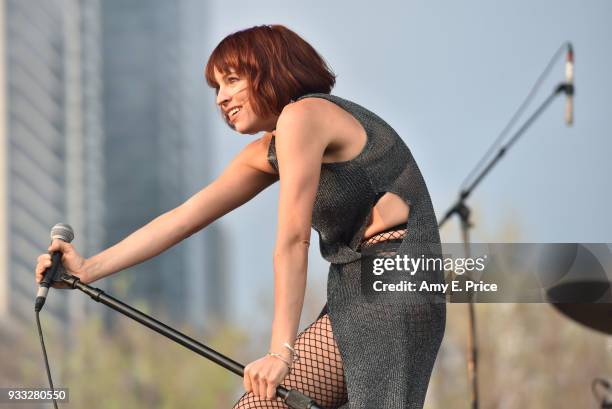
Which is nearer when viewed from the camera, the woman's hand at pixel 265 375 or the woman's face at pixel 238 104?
the woman's hand at pixel 265 375

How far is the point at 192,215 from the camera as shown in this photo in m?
1.79

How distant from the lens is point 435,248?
157 cm

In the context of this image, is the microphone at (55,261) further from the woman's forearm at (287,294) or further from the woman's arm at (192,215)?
the woman's forearm at (287,294)

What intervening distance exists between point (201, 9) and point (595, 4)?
171 ft

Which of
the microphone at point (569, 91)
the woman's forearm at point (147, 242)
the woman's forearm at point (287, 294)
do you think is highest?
the microphone at point (569, 91)

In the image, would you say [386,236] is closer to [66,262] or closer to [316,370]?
[316,370]

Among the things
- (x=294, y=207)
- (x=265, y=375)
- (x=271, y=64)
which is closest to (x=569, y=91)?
(x=271, y=64)

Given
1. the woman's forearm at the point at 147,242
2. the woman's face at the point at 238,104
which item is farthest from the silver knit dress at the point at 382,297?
the woman's forearm at the point at 147,242

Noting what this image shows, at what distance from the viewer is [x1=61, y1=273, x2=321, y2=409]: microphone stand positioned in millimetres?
1439

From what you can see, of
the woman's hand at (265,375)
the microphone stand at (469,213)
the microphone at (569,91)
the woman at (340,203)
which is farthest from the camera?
the microphone at (569,91)

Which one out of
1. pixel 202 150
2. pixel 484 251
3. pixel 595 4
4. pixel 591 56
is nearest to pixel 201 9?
pixel 202 150

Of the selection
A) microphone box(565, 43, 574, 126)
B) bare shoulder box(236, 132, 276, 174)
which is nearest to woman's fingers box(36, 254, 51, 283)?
bare shoulder box(236, 132, 276, 174)

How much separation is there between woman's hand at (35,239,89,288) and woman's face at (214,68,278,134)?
367 millimetres

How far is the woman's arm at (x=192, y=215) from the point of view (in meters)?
1.76
